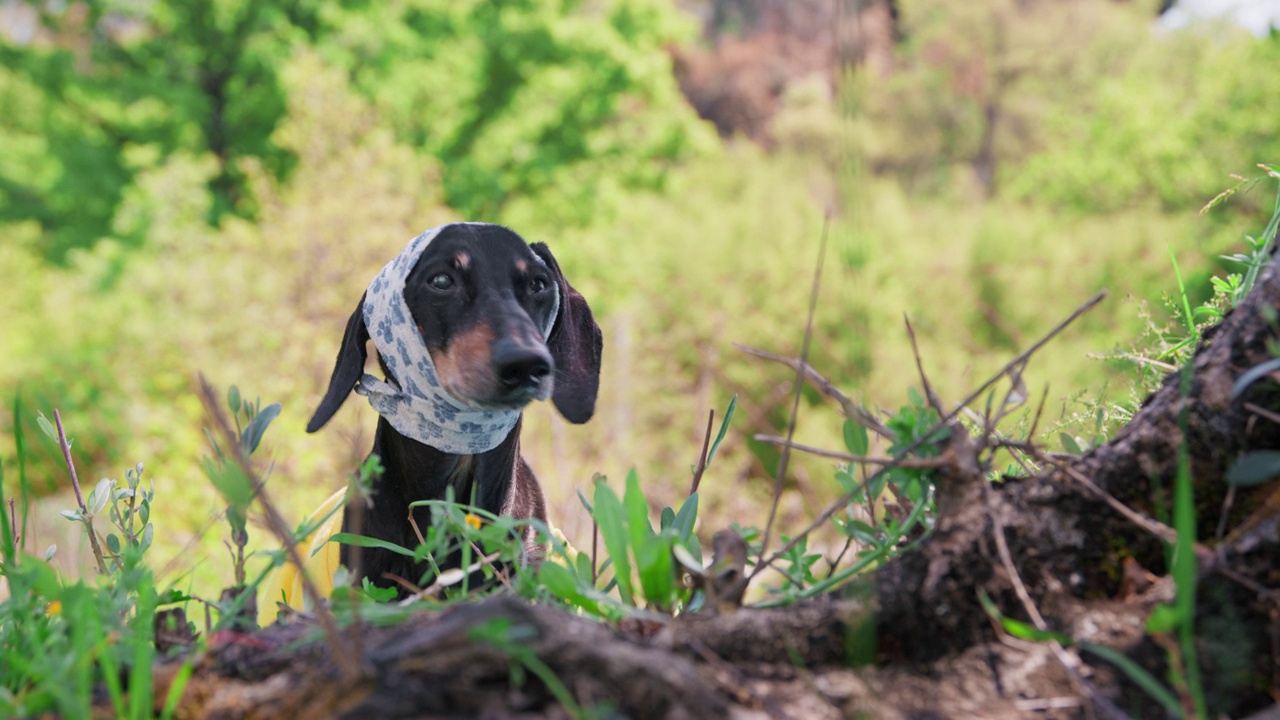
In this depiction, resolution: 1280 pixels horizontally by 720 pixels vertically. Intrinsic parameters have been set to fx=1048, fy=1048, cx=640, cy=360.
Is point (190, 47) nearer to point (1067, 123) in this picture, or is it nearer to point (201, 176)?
point (201, 176)

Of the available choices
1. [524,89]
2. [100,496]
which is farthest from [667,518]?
[524,89]

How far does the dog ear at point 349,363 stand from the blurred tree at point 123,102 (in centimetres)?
1379

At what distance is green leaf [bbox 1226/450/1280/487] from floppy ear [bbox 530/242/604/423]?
1531mm

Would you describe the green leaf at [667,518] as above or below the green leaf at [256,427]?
below

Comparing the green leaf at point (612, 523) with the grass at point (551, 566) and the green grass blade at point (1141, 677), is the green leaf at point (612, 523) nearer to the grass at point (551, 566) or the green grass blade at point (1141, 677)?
the grass at point (551, 566)

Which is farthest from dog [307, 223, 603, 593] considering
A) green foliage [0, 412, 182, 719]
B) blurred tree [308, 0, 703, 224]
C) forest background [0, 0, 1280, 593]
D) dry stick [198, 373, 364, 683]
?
blurred tree [308, 0, 703, 224]

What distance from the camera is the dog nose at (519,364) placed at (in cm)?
226

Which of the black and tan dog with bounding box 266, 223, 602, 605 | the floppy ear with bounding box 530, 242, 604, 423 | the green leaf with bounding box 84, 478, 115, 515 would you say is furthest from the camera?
the floppy ear with bounding box 530, 242, 604, 423

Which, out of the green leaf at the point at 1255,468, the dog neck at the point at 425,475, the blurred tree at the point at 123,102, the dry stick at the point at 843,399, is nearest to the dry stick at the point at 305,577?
the dry stick at the point at 843,399

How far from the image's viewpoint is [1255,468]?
1127mm

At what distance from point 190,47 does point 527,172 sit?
5685 mm

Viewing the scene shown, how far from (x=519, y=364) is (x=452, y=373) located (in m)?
0.21

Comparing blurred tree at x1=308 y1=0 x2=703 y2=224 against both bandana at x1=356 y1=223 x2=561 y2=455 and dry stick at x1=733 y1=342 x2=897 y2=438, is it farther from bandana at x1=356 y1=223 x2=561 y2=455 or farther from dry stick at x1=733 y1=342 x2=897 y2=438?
dry stick at x1=733 y1=342 x2=897 y2=438

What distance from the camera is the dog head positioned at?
7.60ft
